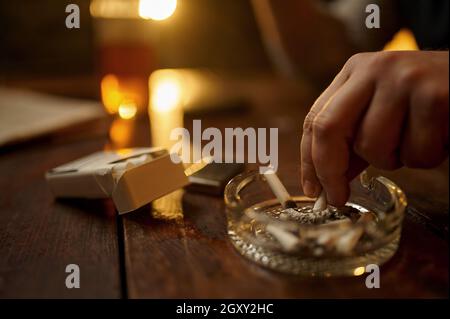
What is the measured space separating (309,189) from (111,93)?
0.74 meters

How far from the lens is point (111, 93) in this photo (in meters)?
1.10

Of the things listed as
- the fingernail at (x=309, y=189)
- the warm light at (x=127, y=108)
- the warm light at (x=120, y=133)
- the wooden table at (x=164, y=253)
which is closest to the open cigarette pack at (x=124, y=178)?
the wooden table at (x=164, y=253)

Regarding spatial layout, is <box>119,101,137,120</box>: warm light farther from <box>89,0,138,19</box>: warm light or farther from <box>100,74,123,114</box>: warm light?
<box>89,0,138,19</box>: warm light

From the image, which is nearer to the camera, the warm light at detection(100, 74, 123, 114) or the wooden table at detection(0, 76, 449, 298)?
the wooden table at detection(0, 76, 449, 298)

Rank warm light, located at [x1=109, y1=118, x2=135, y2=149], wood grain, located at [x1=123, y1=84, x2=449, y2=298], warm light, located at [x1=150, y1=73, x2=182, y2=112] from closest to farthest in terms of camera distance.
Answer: wood grain, located at [x1=123, y1=84, x2=449, y2=298] → warm light, located at [x1=109, y1=118, x2=135, y2=149] → warm light, located at [x1=150, y1=73, x2=182, y2=112]

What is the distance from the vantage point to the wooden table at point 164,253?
14.1 inches

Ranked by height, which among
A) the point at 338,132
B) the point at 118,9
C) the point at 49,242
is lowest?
the point at 49,242

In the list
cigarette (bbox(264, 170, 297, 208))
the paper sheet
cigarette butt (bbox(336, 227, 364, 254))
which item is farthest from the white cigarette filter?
A: the paper sheet

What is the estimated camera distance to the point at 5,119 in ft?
3.05

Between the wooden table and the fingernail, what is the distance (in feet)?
0.30

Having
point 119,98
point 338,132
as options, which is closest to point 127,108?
point 119,98

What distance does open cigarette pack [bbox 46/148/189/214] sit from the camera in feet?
1.62

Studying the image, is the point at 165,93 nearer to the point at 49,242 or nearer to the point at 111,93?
the point at 111,93
